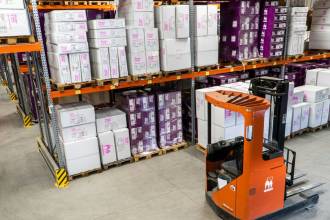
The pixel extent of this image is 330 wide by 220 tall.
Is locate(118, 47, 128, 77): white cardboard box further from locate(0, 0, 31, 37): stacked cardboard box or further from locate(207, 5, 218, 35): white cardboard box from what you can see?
locate(207, 5, 218, 35): white cardboard box

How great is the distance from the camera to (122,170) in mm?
5289

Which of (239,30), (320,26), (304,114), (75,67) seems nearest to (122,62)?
(75,67)

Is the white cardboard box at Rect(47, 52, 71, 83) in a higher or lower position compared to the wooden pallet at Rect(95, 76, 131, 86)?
higher

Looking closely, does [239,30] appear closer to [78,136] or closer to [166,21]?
[166,21]

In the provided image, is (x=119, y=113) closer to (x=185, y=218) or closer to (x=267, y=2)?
(x=185, y=218)

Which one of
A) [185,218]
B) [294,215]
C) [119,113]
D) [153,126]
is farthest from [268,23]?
[185,218]

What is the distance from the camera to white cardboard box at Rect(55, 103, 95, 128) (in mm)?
4757

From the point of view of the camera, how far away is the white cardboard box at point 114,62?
16.2 ft

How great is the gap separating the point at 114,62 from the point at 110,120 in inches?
39.7

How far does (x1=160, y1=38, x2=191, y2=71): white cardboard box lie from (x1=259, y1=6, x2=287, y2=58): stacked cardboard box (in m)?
1.96

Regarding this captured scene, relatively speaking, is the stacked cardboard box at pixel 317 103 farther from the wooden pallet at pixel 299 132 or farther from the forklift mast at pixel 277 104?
the forklift mast at pixel 277 104

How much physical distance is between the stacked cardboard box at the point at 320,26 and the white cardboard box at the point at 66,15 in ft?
20.8

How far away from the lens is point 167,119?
19.2 ft

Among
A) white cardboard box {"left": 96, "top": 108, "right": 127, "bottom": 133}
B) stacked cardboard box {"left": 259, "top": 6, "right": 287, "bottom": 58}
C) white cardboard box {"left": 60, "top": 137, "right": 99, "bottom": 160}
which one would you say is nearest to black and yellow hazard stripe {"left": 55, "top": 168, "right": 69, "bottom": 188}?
white cardboard box {"left": 60, "top": 137, "right": 99, "bottom": 160}
